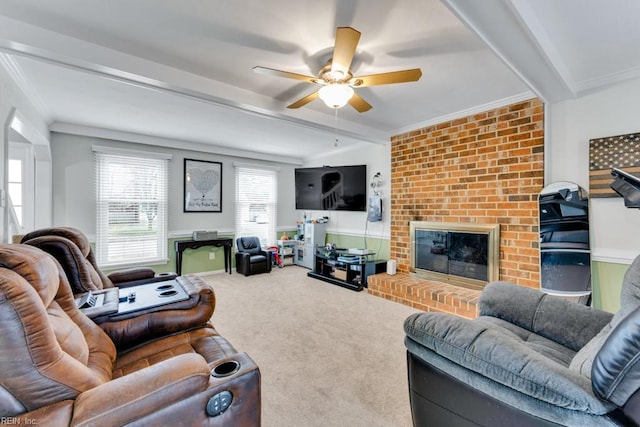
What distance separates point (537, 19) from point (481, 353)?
1919 mm

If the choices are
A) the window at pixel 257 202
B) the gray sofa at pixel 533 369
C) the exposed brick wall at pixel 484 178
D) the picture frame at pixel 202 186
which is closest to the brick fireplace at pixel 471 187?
the exposed brick wall at pixel 484 178

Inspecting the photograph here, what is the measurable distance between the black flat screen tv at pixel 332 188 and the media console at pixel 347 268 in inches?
31.7

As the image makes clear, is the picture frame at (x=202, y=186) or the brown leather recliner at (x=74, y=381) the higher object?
the picture frame at (x=202, y=186)

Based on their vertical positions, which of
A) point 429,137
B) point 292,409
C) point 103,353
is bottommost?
point 292,409

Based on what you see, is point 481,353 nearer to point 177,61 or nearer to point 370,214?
point 177,61

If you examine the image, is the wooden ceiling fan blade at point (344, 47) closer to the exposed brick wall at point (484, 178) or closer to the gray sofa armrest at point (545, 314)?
A: the gray sofa armrest at point (545, 314)

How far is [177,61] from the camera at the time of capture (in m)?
2.24

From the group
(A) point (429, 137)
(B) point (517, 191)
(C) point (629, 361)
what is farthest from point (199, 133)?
(C) point (629, 361)

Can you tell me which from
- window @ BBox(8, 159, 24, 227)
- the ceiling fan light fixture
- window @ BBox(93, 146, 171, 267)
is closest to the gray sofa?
the ceiling fan light fixture

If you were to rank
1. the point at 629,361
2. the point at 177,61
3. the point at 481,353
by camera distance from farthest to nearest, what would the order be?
the point at 177,61 < the point at 481,353 < the point at 629,361

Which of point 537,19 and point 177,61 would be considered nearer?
point 537,19

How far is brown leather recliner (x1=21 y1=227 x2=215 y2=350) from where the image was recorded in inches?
62.9

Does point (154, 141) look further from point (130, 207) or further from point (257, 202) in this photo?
point (257, 202)

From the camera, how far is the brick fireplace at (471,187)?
288 centimetres
